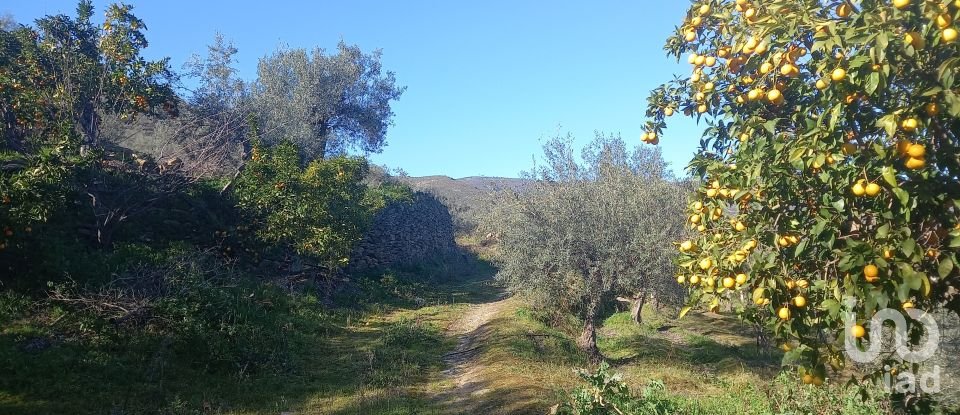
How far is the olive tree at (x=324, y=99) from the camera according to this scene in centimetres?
2530

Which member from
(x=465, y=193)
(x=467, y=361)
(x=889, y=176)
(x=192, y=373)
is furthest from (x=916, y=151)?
(x=465, y=193)

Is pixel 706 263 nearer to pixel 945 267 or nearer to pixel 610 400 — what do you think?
pixel 945 267

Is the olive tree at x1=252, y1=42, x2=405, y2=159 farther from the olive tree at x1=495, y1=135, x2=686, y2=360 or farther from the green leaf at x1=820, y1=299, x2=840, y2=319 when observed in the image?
the green leaf at x1=820, y1=299, x2=840, y2=319

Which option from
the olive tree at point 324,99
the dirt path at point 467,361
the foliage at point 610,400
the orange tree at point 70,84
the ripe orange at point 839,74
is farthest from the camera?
the olive tree at point 324,99

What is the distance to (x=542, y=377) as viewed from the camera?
37.0ft

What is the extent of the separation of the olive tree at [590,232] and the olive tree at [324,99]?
45.9 feet

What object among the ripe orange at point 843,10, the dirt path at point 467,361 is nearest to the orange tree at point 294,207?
the dirt path at point 467,361

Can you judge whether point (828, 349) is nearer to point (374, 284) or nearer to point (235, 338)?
point (235, 338)

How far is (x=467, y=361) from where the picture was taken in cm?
1330

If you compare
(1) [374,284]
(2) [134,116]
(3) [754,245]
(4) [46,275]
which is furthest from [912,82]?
(1) [374,284]

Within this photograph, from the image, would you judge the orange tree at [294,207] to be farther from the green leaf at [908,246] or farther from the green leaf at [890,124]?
the green leaf at [908,246]

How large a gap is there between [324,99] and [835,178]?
87.5 ft

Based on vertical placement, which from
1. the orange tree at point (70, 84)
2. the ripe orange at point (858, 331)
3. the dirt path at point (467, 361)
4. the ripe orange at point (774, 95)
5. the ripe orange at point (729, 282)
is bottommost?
the dirt path at point (467, 361)

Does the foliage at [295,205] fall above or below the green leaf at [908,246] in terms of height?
above
